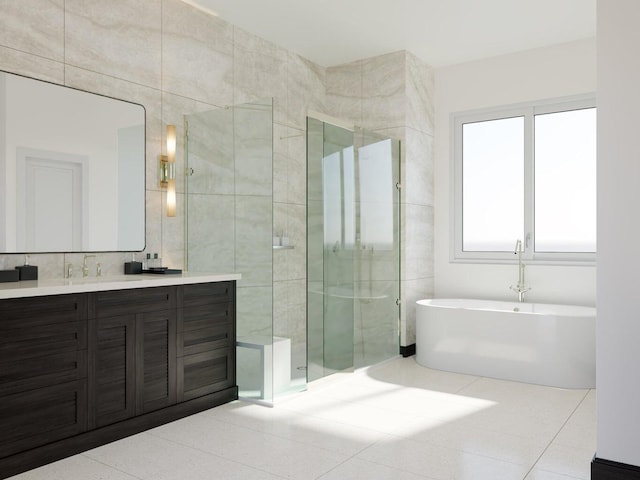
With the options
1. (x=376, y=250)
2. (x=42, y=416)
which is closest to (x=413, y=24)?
(x=376, y=250)

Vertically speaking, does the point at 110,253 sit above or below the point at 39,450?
above

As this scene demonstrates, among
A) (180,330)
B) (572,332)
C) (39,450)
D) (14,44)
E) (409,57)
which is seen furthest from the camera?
(409,57)

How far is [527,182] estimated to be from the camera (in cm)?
506

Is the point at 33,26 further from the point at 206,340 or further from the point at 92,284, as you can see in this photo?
the point at 206,340

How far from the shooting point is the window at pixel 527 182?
4.80 meters

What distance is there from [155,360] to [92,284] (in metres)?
0.60

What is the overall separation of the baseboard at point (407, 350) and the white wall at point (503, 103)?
649 millimetres

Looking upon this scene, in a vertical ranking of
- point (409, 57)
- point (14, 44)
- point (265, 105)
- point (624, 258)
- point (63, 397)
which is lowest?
point (63, 397)

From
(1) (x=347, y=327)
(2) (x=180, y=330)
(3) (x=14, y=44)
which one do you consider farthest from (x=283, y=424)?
(3) (x=14, y=44)

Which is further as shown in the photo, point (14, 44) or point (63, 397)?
point (14, 44)

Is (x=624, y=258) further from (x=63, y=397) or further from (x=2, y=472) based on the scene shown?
(x=2, y=472)

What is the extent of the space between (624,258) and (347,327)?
2187 millimetres

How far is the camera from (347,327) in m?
4.13

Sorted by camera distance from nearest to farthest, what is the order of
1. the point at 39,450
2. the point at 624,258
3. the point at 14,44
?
1. the point at 624,258
2. the point at 39,450
3. the point at 14,44
